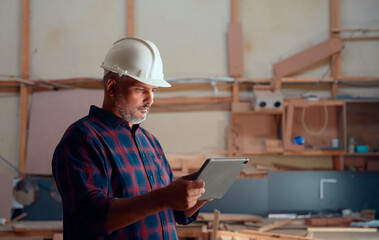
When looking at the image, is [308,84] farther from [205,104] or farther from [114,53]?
[114,53]

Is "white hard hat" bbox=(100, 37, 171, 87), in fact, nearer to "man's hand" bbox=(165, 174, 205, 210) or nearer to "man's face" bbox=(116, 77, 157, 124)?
"man's face" bbox=(116, 77, 157, 124)

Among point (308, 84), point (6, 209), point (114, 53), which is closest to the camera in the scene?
point (114, 53)

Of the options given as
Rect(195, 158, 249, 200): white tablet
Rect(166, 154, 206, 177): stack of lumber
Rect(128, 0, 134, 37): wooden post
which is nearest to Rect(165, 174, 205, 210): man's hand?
Rect(195, 158, 249, 200): white tablet

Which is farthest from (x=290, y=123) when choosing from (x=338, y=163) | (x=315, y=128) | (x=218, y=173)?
(x=218, y=173)

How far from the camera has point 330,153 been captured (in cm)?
470

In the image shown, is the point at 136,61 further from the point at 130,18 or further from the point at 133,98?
the point at 130,18

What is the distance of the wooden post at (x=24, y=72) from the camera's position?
498cm

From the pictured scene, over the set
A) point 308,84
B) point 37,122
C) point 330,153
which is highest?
point 308,84

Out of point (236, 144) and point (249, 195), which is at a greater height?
point (236, 144)

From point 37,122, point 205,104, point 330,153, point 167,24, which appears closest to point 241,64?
point 205,104

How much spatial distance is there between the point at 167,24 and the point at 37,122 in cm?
174

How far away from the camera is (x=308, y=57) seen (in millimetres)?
4902

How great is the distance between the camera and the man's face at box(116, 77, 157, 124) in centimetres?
170

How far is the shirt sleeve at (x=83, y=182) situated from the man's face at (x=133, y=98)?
0.22 m
